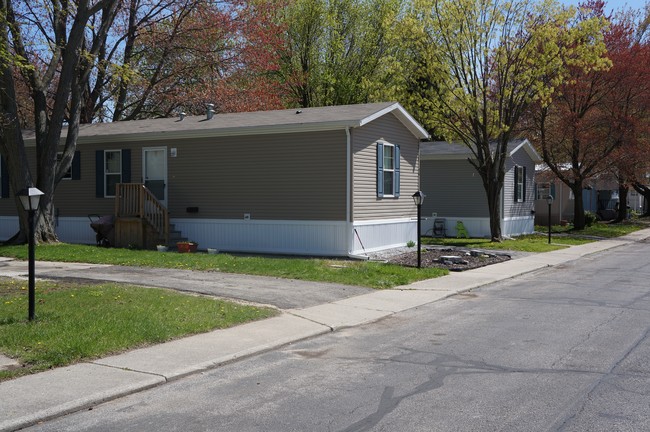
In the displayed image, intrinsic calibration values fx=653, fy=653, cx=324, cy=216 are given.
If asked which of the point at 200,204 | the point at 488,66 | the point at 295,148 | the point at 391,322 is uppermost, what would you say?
the point at 488,66

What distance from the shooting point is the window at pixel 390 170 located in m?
20.1

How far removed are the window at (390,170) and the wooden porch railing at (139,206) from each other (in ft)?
22.2

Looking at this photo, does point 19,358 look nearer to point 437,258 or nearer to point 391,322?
point 391,322

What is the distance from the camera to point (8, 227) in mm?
23844

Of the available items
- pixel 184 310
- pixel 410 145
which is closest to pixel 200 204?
pixel 410 145

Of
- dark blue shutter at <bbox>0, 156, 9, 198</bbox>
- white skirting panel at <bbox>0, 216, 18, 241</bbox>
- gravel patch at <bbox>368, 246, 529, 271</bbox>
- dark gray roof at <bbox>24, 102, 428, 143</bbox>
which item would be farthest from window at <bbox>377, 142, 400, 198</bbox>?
dark blue shutter at <bbox>0, 156, 9, 198</bbox>

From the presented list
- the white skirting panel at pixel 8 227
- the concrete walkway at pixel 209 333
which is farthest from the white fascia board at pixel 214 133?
the concrete walkway at pixel 209 333

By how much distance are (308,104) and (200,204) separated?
16267mm

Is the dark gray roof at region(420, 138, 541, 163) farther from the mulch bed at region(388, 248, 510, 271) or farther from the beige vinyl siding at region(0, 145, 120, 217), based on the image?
the beige vinyl siding at region(0, 145, 120, 217)

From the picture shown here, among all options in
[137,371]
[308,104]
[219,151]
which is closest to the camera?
[137,371]

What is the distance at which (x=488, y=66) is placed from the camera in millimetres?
24812

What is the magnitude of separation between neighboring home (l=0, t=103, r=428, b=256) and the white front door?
0.03 m

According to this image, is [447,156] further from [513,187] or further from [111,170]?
[111,170]

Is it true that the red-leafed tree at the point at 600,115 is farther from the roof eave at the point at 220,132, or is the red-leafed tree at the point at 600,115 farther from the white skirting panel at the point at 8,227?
the white skirting panel at the point at 8,227
